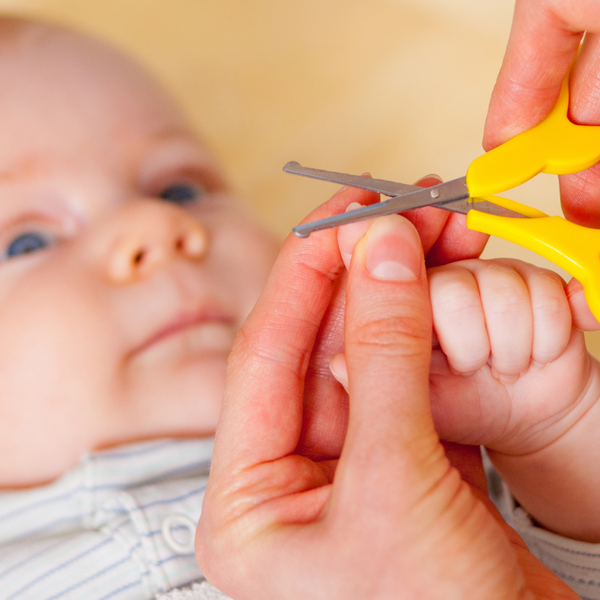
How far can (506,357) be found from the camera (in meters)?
0.58

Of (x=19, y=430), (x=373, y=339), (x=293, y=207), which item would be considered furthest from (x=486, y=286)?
(x=293, y=207)

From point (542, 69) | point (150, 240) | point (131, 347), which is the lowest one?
point (131, 347)

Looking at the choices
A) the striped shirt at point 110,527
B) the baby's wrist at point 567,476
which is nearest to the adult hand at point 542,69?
the baby's wrist at point 567,476

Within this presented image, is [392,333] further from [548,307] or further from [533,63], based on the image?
[533,63]

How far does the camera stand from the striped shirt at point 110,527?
0.69 metres

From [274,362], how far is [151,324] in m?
0.27

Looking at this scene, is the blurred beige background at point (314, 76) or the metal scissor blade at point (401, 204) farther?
the blurred beige background at point (314, 76)

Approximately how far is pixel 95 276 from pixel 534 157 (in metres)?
0.53

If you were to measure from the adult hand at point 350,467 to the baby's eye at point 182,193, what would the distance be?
1.56 feet

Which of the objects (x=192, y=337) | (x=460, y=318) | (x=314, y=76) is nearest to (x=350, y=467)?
(x=460, y=318)

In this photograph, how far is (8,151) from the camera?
0.86 meters

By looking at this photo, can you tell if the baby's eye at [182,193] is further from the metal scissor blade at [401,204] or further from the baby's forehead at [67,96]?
the metal scissor blade at [401,204]

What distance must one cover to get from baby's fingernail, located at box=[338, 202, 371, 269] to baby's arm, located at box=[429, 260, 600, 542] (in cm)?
8

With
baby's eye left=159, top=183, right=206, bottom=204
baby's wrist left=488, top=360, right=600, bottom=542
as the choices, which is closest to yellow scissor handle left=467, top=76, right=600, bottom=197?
baby's wrist left=488, top=360, right=600, bottom=542
